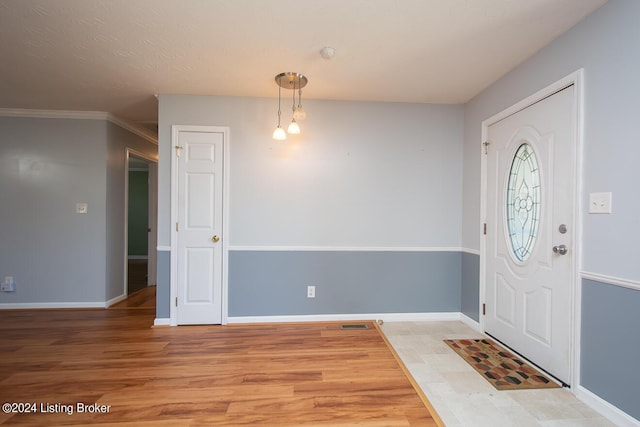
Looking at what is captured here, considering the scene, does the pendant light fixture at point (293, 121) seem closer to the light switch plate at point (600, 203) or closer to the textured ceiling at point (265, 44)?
the textured ceiling at point (265, 44)

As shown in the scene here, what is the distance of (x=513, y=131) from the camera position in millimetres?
2414

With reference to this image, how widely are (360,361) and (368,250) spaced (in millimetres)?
1166

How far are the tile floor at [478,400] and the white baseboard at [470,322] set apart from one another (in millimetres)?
618

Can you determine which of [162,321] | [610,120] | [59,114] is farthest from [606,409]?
[59,114]

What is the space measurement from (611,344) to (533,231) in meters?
0.85

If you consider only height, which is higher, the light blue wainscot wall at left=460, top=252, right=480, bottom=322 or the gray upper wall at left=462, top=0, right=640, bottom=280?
the gray upper wall at left=462, top=0, right=640, bottom=280

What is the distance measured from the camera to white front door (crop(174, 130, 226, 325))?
2934mm

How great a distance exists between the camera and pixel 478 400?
5.92 feet

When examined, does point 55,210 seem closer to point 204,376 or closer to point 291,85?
point 204,376

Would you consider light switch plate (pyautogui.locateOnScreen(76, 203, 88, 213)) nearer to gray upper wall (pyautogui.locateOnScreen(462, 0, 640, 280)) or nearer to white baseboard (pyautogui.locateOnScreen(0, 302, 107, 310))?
white baseboard (pyautogui.locateOnScreen(0, 302, 107, 310))

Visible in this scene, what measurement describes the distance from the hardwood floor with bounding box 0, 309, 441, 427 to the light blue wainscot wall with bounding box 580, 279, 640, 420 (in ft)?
3.46

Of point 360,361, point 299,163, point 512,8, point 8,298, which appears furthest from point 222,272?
point 512,8

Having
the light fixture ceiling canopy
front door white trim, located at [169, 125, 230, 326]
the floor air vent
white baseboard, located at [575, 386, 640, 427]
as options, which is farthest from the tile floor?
the light fixture ceiling canopy

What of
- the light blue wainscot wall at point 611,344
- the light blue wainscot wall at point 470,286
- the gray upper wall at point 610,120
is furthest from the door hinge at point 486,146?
the light blue wainscot wall at point 611,344
